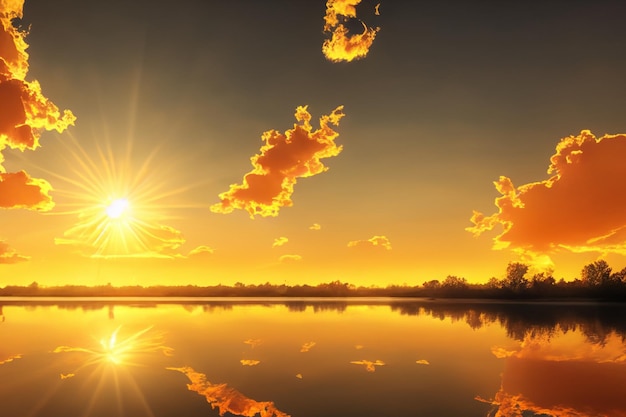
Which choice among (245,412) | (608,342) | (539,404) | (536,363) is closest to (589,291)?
(608,342)

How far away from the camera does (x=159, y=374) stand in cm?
2295

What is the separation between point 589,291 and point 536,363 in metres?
117

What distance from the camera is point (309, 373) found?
76.7 ft

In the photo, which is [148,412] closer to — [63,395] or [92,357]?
[63,395]

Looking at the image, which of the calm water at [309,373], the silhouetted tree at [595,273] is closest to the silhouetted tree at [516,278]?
the silhouetted tree at [595,273]

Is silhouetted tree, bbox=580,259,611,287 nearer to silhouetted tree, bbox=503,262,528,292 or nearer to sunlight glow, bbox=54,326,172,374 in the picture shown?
silhouetted tree, bbox=503,262,528,292

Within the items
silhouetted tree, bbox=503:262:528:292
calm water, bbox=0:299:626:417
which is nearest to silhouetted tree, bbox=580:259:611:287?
silhouetted tree, bbox=503:262:528:292

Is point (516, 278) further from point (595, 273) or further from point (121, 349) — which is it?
point (121, 349)

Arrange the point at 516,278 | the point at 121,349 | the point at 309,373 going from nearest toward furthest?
the point at 309,373
the point at 121,349
the point at 516,278

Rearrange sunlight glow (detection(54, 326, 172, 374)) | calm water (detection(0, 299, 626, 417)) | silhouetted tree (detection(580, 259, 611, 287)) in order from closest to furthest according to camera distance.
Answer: calm water (detection(0, 299, 626, 417)), sunlight glow (detection(54, 326, 172, 374)), silhouetted tree (detection(580, 259, 611, 287))

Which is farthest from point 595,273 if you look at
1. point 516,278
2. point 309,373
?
point 309,373

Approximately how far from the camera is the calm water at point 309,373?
1731 centimetres

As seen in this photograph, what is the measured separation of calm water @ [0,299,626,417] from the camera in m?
17.3

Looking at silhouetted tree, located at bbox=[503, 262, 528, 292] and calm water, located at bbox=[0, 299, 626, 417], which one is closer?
calm water, located at bbox=[0, 299, 626, 417]
